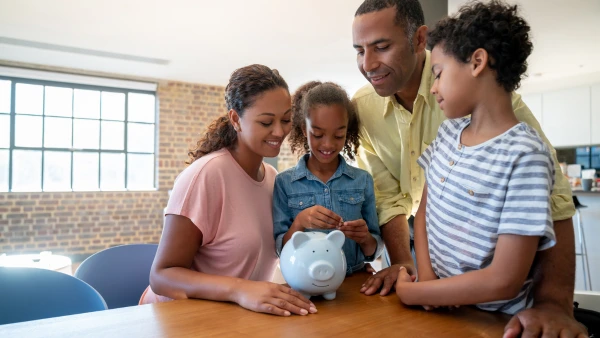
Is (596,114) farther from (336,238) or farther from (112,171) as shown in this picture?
(112,171)

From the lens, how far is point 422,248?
42.6 inches

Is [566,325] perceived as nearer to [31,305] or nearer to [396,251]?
[396,251]

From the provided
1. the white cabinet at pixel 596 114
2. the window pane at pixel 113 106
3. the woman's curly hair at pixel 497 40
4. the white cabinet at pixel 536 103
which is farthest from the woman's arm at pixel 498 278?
the white cabinet at pixel 536 103

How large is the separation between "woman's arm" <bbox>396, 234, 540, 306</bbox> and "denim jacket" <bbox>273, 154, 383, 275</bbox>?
0.48m

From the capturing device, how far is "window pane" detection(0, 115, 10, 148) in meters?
6.18

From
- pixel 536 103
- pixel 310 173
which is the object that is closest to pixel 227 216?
pixel 310 173

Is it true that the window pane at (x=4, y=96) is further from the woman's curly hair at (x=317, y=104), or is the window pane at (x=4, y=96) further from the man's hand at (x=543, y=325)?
the man's hand at (x=543, y=325)

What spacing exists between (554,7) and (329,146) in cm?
422

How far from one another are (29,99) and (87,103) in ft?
2.52

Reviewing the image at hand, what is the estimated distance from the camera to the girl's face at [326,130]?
1.42 metres

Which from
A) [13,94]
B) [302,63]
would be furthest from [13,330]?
[13,94]

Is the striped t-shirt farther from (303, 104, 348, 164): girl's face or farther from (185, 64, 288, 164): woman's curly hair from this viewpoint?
(185, 64, 288, 164): woman's curly hair

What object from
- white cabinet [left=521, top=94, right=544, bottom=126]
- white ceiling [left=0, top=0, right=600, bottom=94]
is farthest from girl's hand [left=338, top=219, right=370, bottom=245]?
white cabinet [left=521, top=94, right=544, bottom=126]

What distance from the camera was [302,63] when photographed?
6.29m
